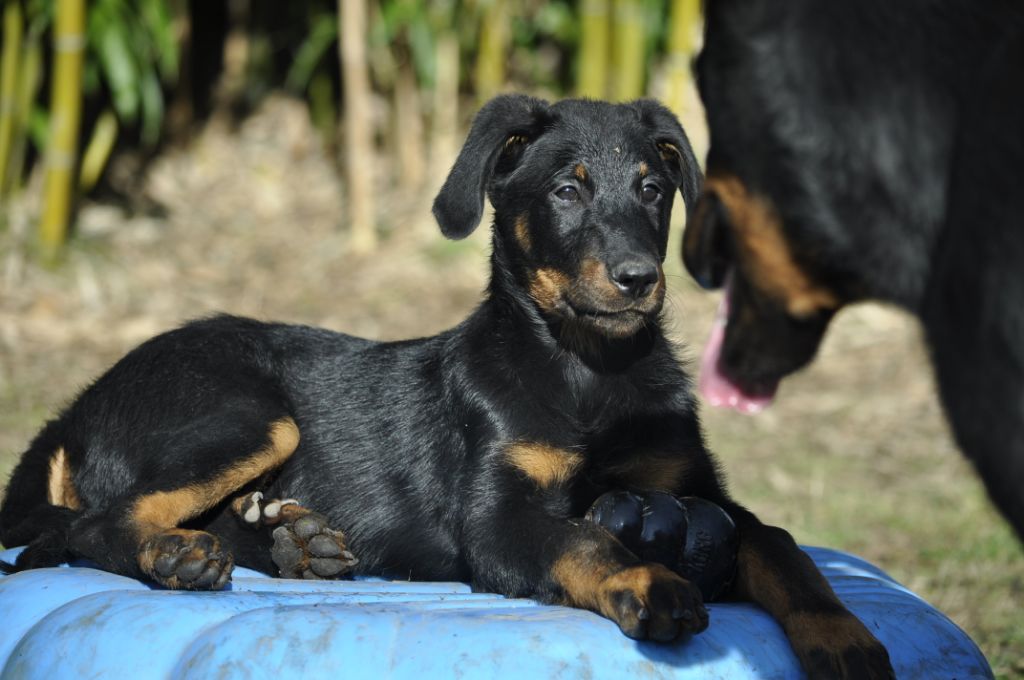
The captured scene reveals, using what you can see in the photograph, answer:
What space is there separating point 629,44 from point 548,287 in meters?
5.47

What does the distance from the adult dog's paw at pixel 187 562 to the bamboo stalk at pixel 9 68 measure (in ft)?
19.0

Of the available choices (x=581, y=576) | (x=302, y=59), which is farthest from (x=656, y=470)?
(x=302, y=59)

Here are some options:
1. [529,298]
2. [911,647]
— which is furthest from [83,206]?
[911,647]

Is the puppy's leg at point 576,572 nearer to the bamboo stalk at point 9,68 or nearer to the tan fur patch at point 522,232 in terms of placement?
the tan fur patch at point 522,232

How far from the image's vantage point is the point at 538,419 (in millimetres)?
3504

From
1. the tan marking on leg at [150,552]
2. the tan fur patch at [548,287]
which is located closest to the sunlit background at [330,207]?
the tan fur patch at [548,287]

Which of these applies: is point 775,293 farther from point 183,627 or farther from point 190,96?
point 190,96

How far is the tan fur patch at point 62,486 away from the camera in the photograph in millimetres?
3865

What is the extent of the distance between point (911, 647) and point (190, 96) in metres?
8.59

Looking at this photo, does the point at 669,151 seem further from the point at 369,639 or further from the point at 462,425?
the point at 369,639

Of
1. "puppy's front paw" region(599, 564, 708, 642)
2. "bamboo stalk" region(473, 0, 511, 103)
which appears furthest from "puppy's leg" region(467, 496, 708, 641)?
"bamboo stalk" region(473, 0, 511, 103)

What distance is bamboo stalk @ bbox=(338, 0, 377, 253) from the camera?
845cm

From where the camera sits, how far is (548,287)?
3.63 metres

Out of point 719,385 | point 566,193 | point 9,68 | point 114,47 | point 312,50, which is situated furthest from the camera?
point 312,50
